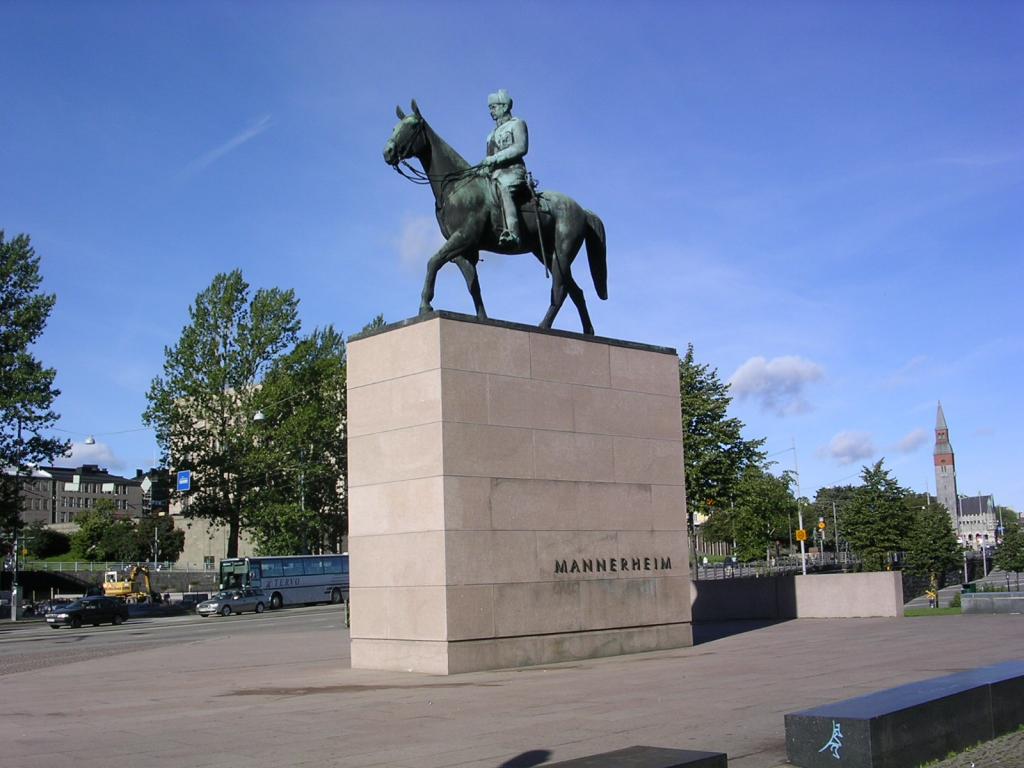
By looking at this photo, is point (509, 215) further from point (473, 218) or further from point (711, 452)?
point (711, 452)

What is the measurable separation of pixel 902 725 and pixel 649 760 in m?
3.00

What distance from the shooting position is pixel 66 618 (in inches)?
2034

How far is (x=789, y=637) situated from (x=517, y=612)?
295 inches

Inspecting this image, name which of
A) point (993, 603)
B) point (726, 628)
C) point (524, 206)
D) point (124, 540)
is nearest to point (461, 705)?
point (524, 206)

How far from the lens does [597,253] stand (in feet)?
73.9

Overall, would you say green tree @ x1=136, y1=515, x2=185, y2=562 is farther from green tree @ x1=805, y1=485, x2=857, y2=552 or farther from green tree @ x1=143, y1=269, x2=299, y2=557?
green tree @ x1=805, y1=485, x2=857, y2=552

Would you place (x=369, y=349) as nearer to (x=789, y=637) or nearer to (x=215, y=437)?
(x=789, y=637)

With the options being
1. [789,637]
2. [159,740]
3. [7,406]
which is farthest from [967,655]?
[7,406]

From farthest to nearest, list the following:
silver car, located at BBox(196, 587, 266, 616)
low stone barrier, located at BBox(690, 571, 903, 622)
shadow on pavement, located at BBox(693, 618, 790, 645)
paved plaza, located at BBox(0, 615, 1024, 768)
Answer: silver car, located at BBox(196, 587, 266, 616) → low stone barrier, located at BBox(690, 571, 903, 622) → shadow on pavement, located at BBox(693, 618, 790, 645) → paved plaza, located at BBox(0, 615, 1024, 768)

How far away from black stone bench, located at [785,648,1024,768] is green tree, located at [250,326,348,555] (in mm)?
60840

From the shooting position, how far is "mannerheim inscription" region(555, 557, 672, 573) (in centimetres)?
1922

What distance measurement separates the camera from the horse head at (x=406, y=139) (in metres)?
19.2

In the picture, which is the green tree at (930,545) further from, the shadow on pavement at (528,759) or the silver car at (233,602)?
the shadow on pavement at (528,759)

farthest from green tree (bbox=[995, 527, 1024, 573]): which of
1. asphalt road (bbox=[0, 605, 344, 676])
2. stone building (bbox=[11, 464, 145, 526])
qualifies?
stone building (bbox=[11, 464, 145, 526])
